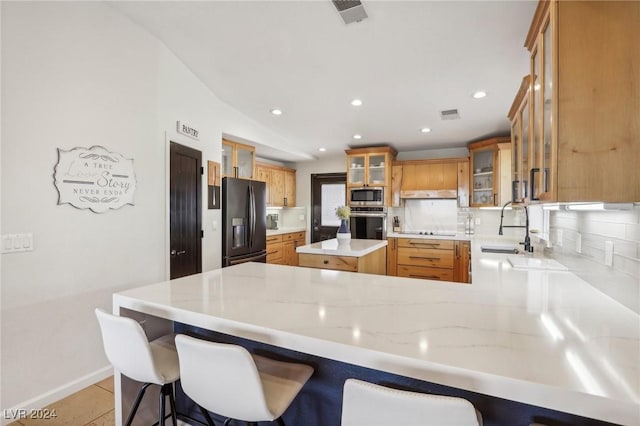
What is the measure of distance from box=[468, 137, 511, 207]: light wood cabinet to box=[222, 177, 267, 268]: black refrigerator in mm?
3374

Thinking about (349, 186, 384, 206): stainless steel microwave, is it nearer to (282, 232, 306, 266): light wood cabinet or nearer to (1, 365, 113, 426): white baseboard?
(282, 232, 306, 266): light wood cabinet

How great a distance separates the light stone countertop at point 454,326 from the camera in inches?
29.0

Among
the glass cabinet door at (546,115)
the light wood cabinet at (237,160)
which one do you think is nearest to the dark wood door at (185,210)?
the light wood cabinet at (237,160)

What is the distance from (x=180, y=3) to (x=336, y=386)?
246 centimetres

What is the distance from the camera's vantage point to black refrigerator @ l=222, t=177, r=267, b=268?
12.6ft

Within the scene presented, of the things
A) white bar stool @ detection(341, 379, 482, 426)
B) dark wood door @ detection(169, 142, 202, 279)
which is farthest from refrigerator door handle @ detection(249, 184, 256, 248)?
white bar stool @ detection(341, 379, 482, 426)

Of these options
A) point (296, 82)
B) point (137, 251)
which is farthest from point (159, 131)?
point (296, 82)


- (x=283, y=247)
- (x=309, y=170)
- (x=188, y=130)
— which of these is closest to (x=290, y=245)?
(x=283, y=247)

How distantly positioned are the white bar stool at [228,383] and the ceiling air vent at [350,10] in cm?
199

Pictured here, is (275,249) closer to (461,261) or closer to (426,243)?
(426,243)

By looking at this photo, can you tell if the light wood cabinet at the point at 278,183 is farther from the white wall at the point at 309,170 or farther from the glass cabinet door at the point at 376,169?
the glass cabinet door at the point at 376,169

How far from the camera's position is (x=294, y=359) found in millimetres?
1363

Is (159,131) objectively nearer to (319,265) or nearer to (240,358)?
(319,265)

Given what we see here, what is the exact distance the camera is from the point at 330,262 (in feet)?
10.1
